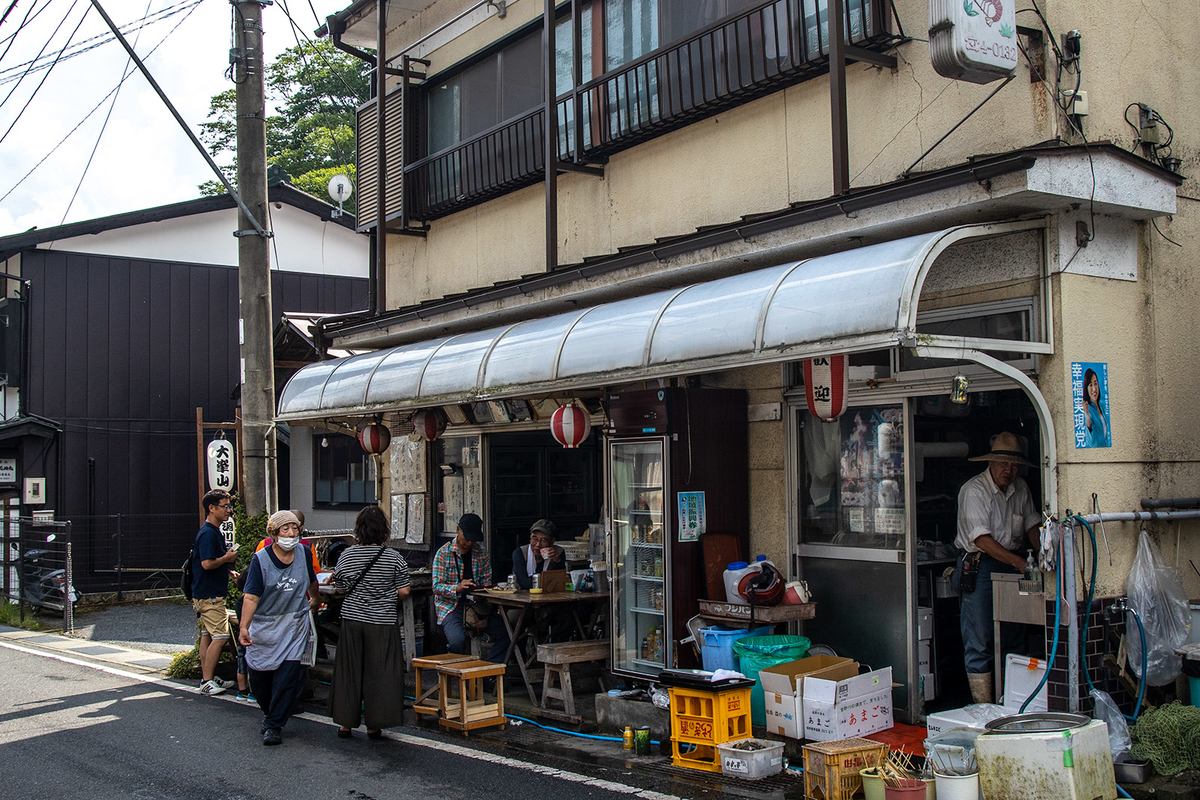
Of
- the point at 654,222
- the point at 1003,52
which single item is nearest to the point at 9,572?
the point at 654,222

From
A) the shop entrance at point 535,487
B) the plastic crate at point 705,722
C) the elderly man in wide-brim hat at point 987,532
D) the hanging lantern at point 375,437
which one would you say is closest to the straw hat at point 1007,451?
the elderly man in wide-brim hat at point 987,532

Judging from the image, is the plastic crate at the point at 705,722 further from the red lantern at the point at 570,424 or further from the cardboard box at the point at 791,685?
the red lantern at the point at 570,424

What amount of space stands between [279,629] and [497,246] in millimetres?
5765

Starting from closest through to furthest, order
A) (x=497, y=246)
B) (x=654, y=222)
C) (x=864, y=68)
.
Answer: (x=864, y=68)
(x=654, y=222)
(x=497, y=246)

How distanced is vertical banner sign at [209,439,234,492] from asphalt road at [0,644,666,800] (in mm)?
4663

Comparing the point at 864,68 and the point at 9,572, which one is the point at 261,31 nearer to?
the point at 864,68

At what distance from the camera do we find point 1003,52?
652 cm

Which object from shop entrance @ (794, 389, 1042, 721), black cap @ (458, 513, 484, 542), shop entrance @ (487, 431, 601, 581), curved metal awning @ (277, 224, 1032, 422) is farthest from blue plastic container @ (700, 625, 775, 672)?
shop entrance @ (487, 431, 601, 581)

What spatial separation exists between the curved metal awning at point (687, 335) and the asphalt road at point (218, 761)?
3139 mm

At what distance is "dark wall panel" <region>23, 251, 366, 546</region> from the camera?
20.4 meters

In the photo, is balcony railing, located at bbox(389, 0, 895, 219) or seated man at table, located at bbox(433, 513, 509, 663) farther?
seated man at table, located at bbox(433, 513, 509, 663)

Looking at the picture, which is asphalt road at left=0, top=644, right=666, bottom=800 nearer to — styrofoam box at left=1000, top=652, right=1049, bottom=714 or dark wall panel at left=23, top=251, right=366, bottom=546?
styrofoam box at left=1000, top=652, right=1049, bottom=714

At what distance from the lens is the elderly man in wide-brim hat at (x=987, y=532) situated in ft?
25.0

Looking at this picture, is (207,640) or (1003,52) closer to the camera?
(1003,52)
